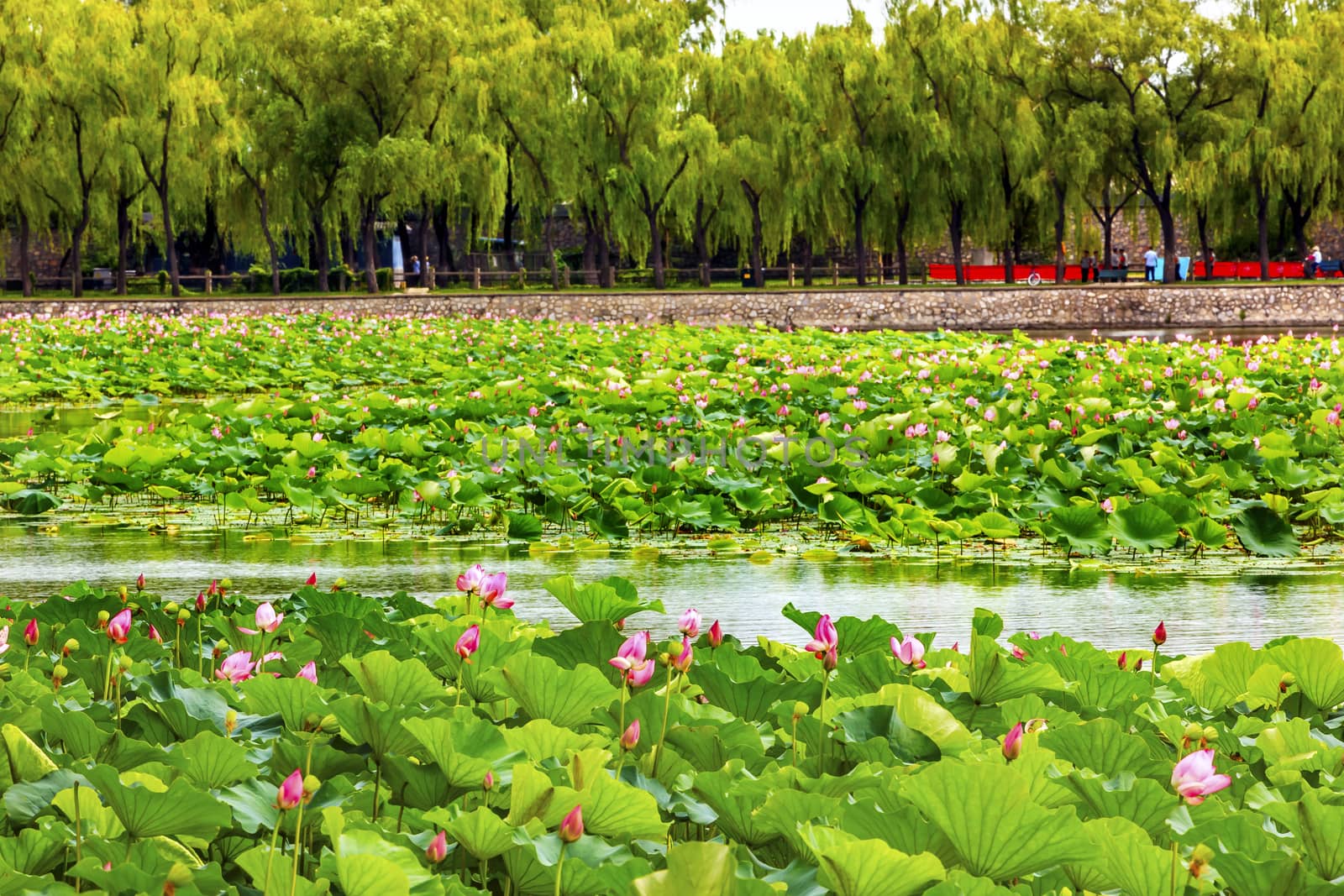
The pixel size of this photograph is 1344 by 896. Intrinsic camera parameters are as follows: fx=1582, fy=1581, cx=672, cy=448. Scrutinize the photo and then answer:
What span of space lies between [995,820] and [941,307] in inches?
1262

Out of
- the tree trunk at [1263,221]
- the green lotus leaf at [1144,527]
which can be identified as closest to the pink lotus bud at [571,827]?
the green lotus leaf at [1144,527]

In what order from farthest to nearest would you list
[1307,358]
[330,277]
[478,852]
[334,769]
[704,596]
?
1. [330,277]
2. [1307,358]
3. [704,596]
4. [334,769]
5. [478,852]

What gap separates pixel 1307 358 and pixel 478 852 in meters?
12.6

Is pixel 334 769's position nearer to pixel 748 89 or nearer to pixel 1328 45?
pixel 748 89

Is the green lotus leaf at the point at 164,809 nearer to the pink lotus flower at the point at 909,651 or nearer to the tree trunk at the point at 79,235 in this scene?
the pink lotus flower at the point at 909,651

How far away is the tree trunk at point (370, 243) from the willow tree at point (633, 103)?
460 centimetres

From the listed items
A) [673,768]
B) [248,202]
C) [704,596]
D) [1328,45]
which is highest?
[1328,45]

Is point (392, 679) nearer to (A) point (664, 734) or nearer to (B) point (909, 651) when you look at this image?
(A) point (664, 734)

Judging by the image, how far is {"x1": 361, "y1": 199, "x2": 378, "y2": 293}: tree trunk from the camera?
32.7 metres

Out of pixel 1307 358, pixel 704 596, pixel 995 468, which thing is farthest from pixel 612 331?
pixel 704 596

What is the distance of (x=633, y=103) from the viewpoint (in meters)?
32.7

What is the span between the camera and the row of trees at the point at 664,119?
31188 mm

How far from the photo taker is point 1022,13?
3356cm

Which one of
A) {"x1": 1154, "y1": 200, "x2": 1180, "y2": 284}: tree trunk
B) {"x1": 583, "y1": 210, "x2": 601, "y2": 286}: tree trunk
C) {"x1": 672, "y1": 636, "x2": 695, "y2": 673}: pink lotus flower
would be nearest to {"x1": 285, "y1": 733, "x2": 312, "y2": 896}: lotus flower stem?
{"x1": 672, "y1": 636, "x2": 695, "y2": 673}: pink lotus flower
